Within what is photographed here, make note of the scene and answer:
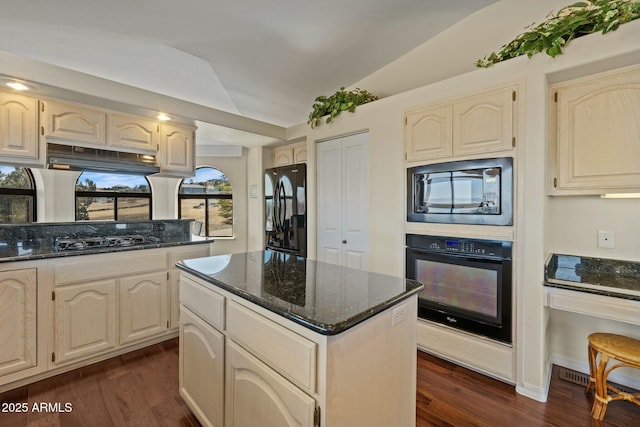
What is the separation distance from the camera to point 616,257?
79.4 inches

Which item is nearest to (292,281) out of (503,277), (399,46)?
(503,277)

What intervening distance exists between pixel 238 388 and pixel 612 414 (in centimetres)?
225

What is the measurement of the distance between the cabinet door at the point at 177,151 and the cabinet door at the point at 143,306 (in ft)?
3.62

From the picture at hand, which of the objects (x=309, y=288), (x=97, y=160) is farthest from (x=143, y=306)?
(x=309, y=288)

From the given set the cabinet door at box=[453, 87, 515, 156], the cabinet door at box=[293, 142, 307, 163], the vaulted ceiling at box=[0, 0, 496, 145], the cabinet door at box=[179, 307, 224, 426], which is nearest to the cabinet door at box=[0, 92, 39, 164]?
the vaulted ceiling at box=[0, 0, 496, 145]

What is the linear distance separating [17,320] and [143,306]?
2.54 feet

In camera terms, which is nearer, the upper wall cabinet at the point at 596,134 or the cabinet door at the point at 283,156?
the upper wall cabinet at the point at 596,134

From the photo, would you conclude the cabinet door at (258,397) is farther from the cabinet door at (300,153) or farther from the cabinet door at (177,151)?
the cabinet door at (300,153)

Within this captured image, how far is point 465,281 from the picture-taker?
7.18ft

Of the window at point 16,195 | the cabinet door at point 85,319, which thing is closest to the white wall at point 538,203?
the cabinet door at point 85,319

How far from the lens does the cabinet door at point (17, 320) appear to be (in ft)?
6.32

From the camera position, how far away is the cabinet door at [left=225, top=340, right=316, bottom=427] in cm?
100

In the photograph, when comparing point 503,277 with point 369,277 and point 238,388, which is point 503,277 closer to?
point 369,277

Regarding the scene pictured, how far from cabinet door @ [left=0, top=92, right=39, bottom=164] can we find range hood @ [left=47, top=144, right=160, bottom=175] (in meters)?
0.11
